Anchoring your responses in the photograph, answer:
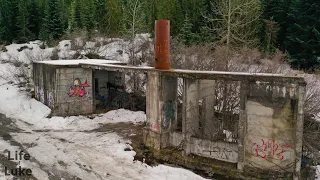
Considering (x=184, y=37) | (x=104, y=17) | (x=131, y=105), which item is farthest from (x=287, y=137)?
(x=104, y=17)

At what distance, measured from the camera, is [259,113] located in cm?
1015

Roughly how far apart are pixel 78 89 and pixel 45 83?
2.64 m

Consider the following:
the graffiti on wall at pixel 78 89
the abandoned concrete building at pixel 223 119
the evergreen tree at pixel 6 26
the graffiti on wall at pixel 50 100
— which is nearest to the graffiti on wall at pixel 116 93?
the graffiti on wall at pixel 78 89

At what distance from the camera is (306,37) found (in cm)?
2844

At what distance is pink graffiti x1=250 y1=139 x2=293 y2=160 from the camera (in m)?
9.85

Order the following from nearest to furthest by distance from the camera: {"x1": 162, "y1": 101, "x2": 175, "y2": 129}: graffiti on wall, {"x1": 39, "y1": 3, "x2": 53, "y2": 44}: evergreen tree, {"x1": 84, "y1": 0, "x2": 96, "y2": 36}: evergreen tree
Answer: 1. {"x1": 162, "y1": 101, "x2": 175, "y2": 129}: graffiti on wall
2. {"x1": 39, "y1": 3, "x2": 53, "y2": 44}: evergreen tree
3. {"x1": 84, "y1": 0, "x2": 96, "y2": 36}: evergreen tree

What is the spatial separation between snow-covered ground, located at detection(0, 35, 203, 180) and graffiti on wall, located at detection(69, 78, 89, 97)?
1618 mm

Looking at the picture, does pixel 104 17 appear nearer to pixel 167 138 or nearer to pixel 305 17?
pixel 305 17

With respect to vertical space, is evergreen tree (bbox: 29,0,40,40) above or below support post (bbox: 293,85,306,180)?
above

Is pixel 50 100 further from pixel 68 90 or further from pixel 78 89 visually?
pixel 78 89

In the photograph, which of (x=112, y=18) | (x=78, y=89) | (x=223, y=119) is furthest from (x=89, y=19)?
(x=223, y=119)

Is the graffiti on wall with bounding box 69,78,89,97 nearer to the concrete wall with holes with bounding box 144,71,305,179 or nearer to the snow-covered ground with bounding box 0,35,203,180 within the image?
the snow-covered ground with bounding box 0,35,203,180

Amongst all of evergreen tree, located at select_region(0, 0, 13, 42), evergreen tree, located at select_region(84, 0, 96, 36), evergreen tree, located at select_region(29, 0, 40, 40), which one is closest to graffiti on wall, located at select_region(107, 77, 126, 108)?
evergreen tree, located at select_region(84, 0, 96, 36)

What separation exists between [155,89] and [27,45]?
1269 inches
